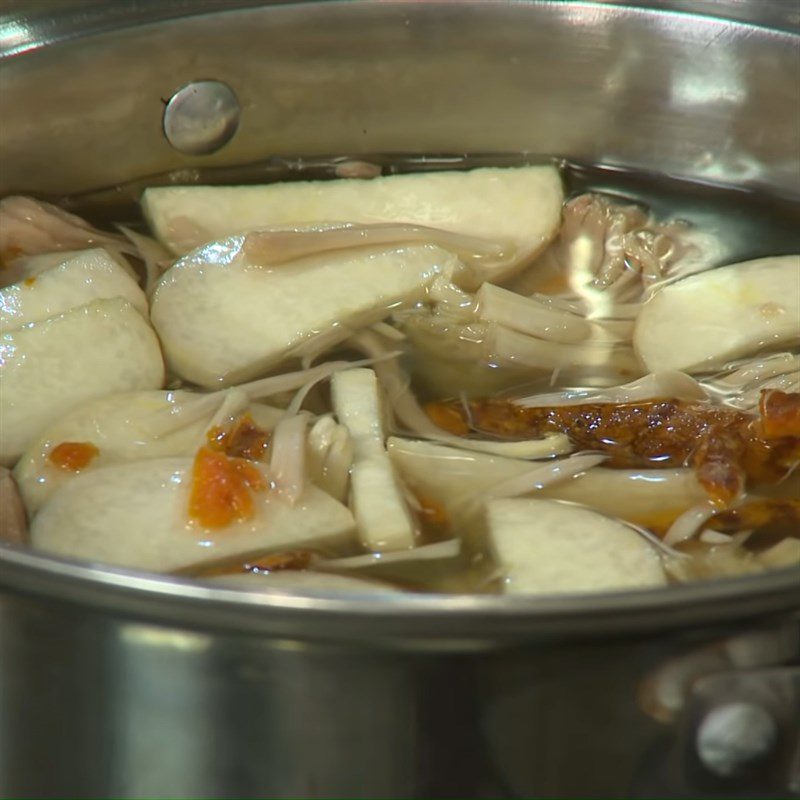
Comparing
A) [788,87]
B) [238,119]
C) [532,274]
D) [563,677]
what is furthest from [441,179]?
[563,677]

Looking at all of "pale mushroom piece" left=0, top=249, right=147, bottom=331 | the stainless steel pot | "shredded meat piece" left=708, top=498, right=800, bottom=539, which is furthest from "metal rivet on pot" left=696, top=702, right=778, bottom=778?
"pale mushroom piece" left=0, top=249, right=147, bottom=331

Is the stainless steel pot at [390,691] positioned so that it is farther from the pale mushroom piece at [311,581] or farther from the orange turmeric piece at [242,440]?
the orange turmeric piece at [242,440]

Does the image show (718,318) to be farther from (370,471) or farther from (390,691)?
(390,691)

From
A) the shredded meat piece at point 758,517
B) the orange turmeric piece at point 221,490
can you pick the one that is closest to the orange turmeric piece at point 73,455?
the orange turmeric piece at point 221,490

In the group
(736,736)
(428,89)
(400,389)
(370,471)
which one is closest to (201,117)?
(428,89)

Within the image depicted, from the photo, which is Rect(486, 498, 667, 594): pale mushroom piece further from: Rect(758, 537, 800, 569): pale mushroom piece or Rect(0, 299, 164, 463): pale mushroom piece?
Rect(0, 299, 164, 463): pale mushroom piece

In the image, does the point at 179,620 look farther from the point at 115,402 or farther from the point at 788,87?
the point at 788,87
